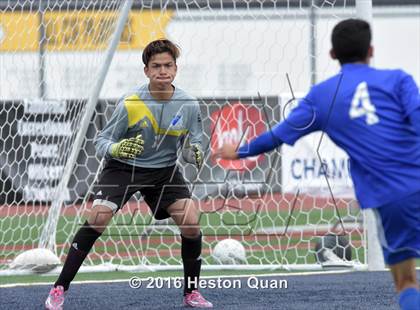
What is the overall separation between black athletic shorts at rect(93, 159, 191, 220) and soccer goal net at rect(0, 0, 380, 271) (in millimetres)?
1933

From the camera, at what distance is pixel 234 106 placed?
10719mm

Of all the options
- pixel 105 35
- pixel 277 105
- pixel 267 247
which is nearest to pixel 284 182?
pixel 277 105

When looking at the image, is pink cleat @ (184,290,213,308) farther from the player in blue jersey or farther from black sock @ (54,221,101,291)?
the player in blue jersey

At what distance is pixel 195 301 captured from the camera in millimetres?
6191

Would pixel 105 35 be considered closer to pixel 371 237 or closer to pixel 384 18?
pixel 371 237

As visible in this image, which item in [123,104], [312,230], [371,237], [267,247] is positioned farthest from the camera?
[312,230]

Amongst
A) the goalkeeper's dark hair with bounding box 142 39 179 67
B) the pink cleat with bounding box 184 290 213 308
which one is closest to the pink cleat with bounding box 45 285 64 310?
the pink cleat with bounding box 184 290 213 308

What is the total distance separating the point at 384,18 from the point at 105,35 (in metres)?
6.85

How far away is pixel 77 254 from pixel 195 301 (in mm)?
749

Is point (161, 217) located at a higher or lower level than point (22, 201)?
lower

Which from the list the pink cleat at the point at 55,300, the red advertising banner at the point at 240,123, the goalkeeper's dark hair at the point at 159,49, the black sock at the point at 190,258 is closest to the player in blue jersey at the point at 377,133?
the goalkeeper's dark hair at the point at 159,49

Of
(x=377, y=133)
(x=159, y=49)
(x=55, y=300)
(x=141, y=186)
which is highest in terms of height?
(x=159, y=49)

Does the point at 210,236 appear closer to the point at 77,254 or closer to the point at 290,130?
the point at 77,254

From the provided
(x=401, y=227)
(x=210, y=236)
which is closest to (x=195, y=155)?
(x=401, y=227)
